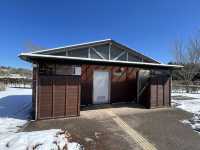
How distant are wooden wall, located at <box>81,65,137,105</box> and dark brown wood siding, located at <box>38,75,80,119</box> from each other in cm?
162

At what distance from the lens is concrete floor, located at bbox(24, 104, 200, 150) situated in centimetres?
378

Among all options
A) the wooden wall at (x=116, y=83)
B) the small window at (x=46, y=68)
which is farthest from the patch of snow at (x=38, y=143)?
the wooden wall at (x=116, y=83)

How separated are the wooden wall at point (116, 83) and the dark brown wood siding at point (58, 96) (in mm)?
1624

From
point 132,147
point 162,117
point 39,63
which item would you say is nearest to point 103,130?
point 132,147

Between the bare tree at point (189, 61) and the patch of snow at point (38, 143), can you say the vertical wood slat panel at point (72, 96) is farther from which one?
the bare tree at point (189, 61)

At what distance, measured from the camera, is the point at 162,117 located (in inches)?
245

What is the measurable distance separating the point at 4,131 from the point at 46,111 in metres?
1.53

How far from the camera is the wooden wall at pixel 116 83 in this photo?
778 centimetres

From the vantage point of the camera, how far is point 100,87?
817 centimetres

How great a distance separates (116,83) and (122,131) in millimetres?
4096

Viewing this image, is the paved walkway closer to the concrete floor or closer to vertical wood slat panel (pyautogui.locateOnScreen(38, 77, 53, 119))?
the concrete floor

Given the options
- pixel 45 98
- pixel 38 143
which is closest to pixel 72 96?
pixel 45 98

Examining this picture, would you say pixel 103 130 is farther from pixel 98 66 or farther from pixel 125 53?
pixel 125 53

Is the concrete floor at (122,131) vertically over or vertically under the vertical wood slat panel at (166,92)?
under
